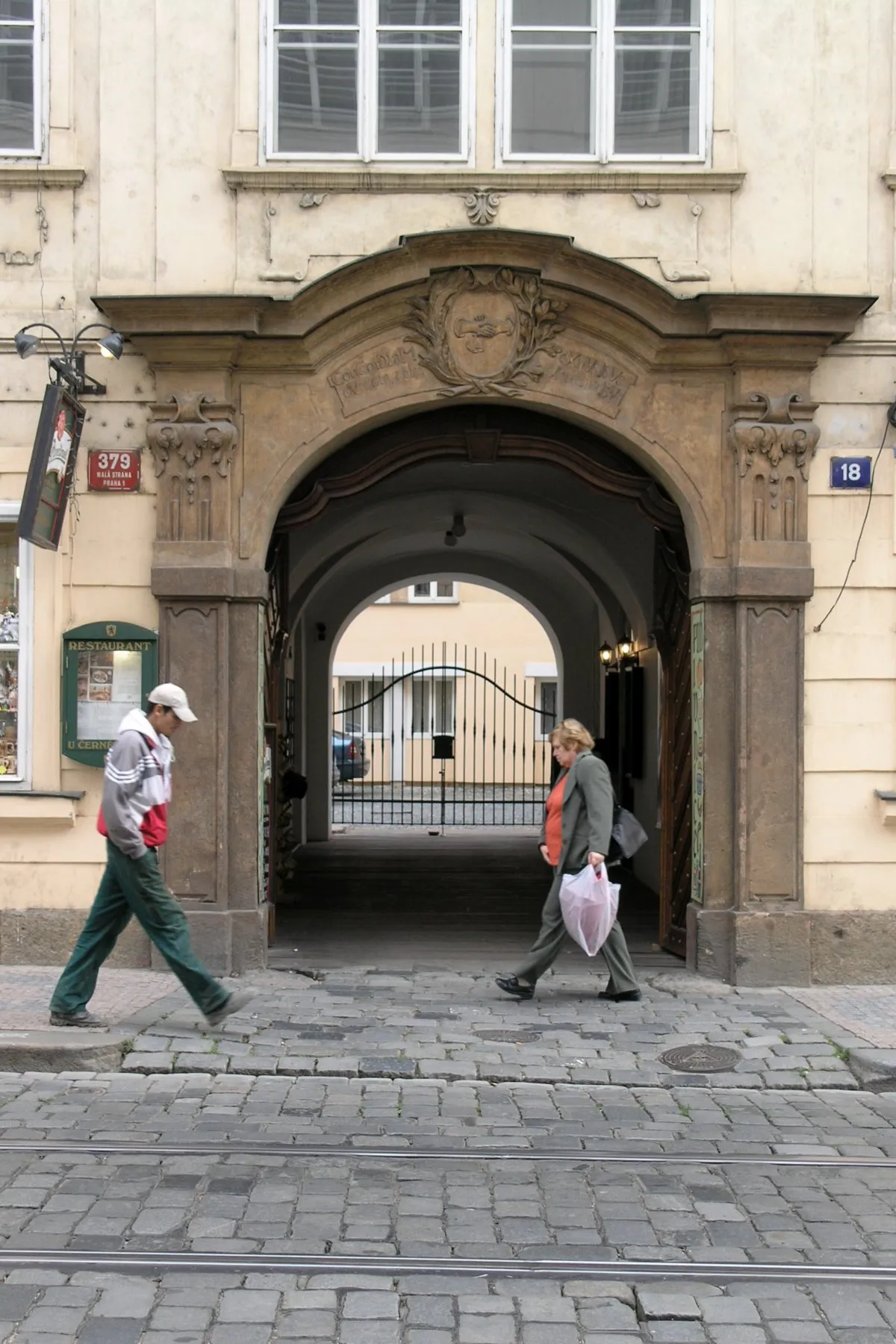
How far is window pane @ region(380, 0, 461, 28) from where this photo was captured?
9.94 meters

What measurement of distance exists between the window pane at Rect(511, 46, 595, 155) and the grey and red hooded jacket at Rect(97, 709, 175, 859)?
15.7 ft

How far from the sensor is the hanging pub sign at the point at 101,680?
959 cm

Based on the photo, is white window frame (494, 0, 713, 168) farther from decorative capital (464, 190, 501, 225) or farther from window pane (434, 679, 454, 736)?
window pane (434, 679, 454, 736)

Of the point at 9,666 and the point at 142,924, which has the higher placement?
the point at 9,666

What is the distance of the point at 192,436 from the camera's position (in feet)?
31.4

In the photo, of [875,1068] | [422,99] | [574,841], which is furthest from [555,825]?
[422,99]

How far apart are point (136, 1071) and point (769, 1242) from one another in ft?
11.4

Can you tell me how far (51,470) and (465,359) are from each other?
2730 millimetres

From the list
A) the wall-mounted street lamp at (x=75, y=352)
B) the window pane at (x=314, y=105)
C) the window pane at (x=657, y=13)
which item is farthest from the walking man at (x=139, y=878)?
the window pane at (x=657, y=13)

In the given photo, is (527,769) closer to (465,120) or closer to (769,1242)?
(465,120)

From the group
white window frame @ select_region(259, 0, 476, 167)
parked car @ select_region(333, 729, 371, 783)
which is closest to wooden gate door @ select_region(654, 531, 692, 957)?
white window frame @ select_region(259, 0, 476, 167)

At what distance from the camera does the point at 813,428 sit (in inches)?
378

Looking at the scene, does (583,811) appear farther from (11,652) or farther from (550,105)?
(550,105)

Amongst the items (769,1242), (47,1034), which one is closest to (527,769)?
(47,1034)
